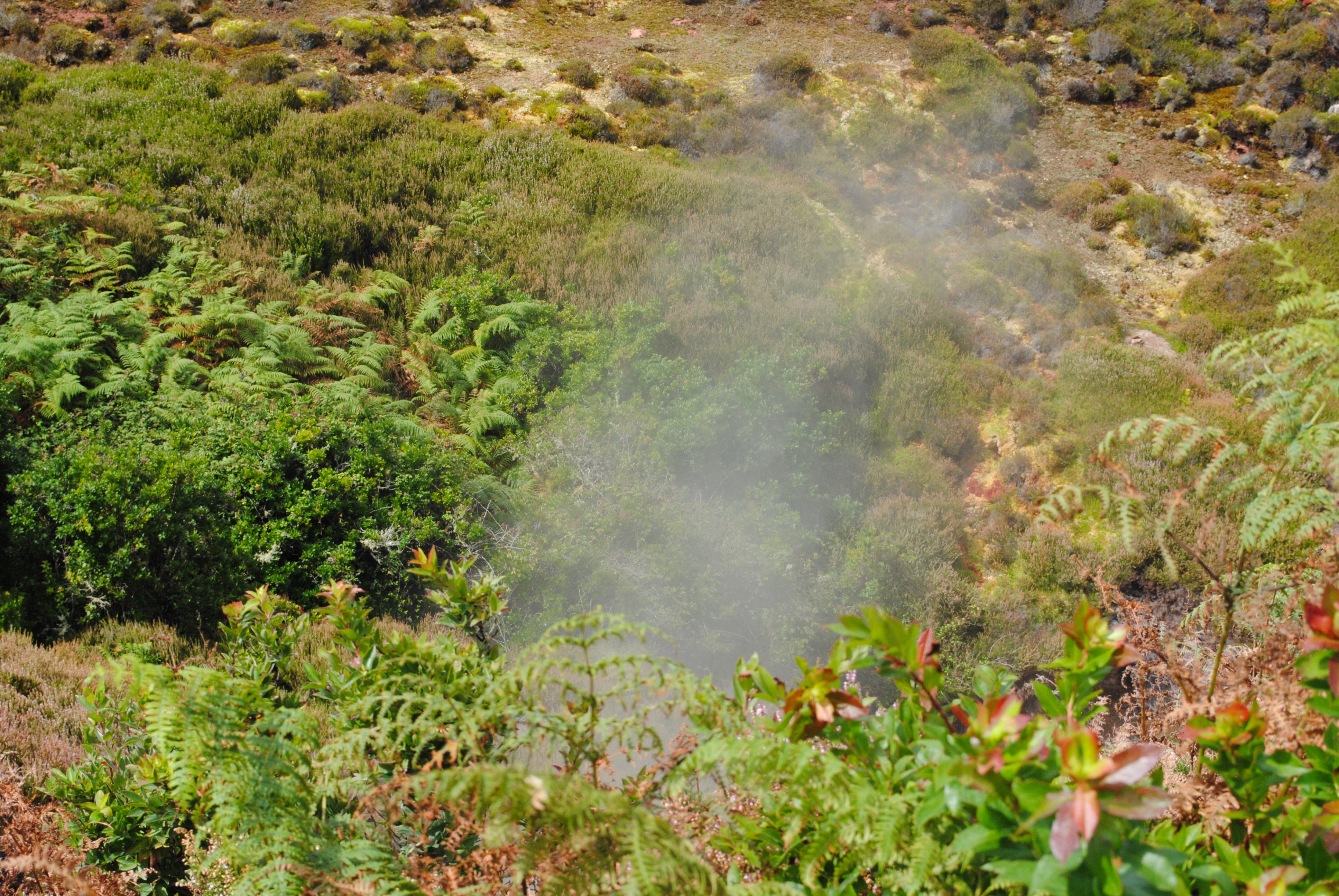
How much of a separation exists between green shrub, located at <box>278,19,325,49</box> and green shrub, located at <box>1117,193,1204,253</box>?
49.1 ft

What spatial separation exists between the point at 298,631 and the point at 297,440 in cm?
275

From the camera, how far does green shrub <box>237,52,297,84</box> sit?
12414 millimetres

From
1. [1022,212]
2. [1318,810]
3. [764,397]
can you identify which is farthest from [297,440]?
[1022,212]

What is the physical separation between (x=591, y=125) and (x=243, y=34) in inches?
310

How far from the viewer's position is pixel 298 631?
2248mm

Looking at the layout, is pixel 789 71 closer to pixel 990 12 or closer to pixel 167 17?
pixel 990 12

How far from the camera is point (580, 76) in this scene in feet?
45.6

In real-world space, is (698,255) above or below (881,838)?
below

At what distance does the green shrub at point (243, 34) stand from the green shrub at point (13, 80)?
A: 5242mm

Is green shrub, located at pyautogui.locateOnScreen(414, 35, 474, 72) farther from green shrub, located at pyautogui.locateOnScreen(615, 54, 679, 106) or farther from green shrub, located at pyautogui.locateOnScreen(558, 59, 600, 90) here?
green shrub, located at pyautogui.locateOnScreen(615, 54, 679, 106)

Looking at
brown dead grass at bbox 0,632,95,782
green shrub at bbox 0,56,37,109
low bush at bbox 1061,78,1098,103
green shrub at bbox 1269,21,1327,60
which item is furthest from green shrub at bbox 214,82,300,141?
green shrub at bbox 1269,21,1327,60

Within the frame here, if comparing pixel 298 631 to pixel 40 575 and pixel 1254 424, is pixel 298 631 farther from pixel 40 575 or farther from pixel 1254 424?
pixel 1254 424

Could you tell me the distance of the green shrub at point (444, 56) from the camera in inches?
557

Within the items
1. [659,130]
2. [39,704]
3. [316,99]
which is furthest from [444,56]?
[39,704]
